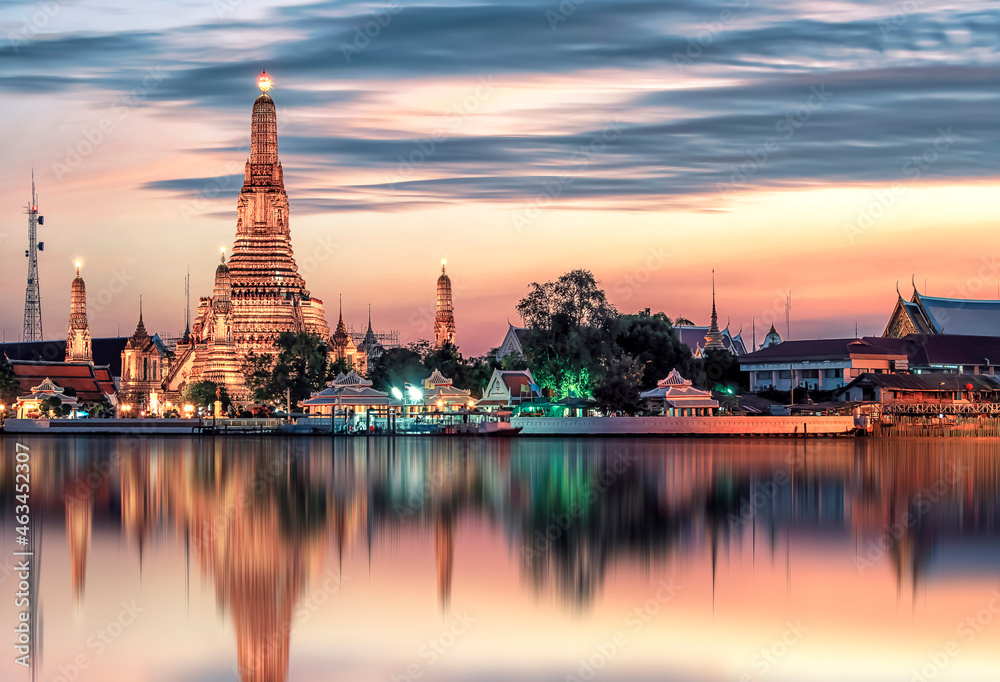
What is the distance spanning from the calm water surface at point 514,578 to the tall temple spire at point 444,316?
84.8 m

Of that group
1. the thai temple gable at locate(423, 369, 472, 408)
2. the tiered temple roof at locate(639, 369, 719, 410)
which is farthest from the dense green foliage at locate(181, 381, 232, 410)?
the tiered temple roof at locate(639, 369, 719, 410)

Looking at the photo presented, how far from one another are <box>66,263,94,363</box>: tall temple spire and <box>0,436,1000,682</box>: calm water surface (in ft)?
298

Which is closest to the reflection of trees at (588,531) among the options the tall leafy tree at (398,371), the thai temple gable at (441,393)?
the thai temple gable at (441,393)

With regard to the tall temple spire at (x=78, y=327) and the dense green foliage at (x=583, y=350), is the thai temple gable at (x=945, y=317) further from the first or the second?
the tall temple spire at (x=78, y=327)

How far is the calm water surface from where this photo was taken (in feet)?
48.8

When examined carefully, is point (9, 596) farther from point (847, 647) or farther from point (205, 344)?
point (205, 344)

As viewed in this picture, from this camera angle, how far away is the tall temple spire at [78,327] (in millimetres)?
126562

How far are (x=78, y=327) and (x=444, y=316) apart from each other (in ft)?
A: 111

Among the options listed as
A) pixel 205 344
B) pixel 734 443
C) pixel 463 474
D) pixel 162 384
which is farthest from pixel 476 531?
pixel 162 384

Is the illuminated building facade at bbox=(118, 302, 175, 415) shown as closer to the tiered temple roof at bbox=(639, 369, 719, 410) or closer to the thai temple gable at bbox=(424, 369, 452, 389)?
the thai temple gable at bbox=(424, 369, 452, 389)

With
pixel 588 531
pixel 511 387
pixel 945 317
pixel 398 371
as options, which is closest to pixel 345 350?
pixel 398 371

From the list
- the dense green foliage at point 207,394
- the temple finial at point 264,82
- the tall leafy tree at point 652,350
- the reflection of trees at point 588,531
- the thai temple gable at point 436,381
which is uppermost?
the temple finial at point 264,82

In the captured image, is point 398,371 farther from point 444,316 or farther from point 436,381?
point 444,316

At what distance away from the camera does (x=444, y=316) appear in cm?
12550
